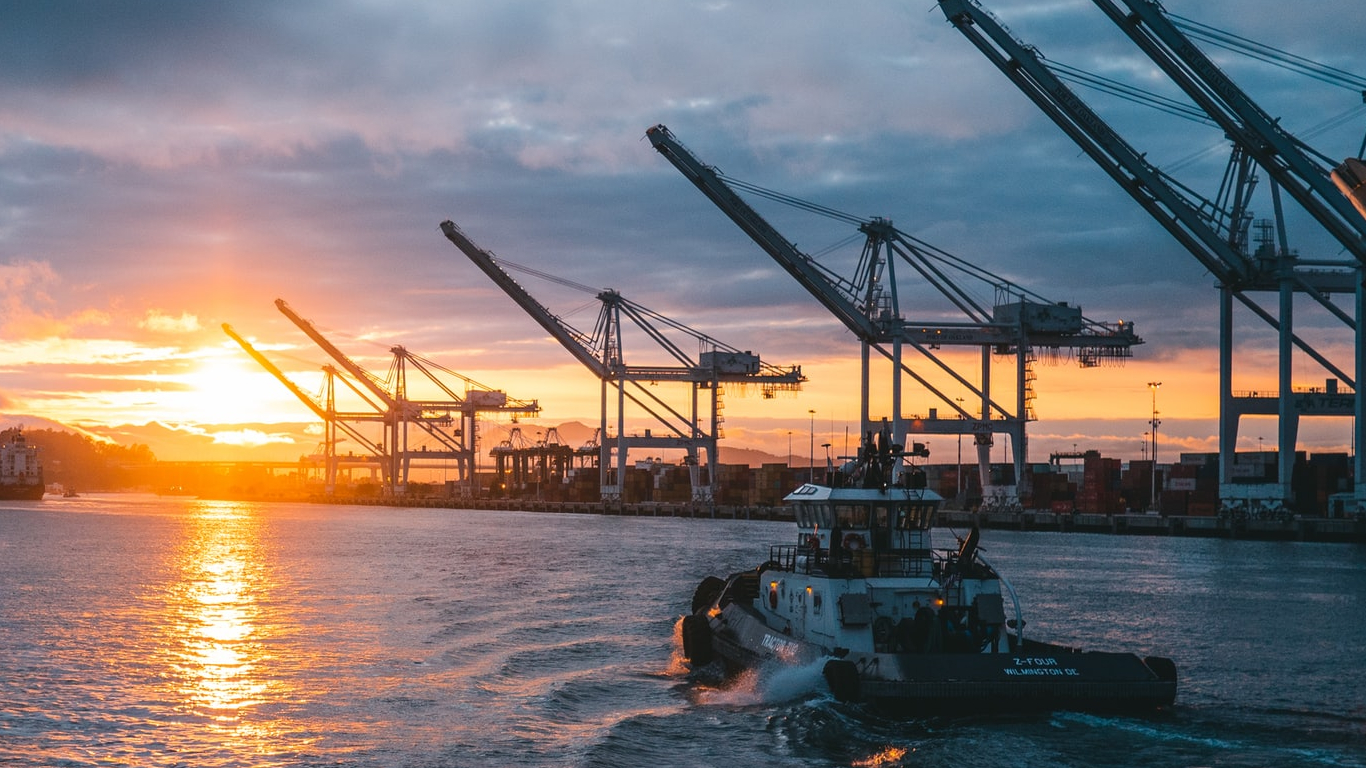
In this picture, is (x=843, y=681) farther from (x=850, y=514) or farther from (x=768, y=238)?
(x=768, y=238)

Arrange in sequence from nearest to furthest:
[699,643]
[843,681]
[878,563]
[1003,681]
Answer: [1003,681]
[843,681]
[878,563]
[699,643]

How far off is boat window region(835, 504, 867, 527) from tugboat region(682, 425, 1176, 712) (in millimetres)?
23

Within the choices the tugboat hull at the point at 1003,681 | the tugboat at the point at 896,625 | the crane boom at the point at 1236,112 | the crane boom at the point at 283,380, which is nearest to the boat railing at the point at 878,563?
the tugboat at the point at 896,625

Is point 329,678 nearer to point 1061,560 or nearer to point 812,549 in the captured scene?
point 812,549

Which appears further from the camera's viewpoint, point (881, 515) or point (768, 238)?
point (768, 238)

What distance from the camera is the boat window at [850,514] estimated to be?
24.5 metres

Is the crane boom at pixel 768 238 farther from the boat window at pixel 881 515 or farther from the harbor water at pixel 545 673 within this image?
the boat window at pixel 881 515

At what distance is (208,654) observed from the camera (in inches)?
1196

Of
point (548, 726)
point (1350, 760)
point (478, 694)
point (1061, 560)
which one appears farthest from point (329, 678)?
point (1061, 560)

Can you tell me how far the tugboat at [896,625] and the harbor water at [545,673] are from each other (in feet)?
1.60

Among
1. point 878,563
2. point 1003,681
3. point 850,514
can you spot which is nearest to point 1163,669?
point 1003,681

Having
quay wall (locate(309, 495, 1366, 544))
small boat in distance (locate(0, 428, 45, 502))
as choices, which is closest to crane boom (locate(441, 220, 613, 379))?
quay wall (locate(309, 495, 1366, 544))

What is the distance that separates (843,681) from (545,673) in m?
9.16

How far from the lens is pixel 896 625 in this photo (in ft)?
73.3
